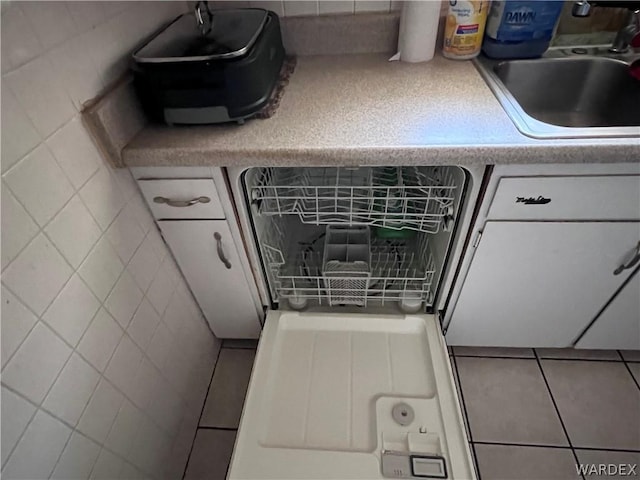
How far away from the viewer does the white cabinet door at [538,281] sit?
98cm

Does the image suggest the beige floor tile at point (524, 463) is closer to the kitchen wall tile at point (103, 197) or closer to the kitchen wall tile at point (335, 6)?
the kitchen wall tile at point (103, 197)

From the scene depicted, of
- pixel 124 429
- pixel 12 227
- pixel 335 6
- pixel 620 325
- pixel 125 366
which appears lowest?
pixel 620 325

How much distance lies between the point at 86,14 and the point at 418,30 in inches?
35.2

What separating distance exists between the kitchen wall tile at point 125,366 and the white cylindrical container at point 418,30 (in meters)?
1.19

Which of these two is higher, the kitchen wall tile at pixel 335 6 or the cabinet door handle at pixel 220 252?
the kitchen wall tile at pixel 335 6

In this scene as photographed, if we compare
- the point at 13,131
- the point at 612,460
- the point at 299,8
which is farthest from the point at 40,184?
the point at 612,460

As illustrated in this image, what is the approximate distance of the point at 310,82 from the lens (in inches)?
45.1

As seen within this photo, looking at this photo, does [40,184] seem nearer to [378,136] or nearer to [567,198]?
[378,136]

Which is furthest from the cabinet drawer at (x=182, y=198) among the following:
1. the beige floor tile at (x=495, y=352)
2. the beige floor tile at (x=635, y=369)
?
the beige floor tile at (x=635, y=369)

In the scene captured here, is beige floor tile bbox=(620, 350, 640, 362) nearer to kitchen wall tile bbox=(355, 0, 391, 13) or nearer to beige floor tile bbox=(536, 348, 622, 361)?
beige floor tile bbox=(536, 348, 622, 361)

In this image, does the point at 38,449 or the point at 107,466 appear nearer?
the point at 38,449

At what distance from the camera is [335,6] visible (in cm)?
124

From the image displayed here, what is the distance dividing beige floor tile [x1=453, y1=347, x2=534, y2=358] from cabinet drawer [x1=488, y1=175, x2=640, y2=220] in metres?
0.74

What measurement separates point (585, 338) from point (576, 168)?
771 millimetres
